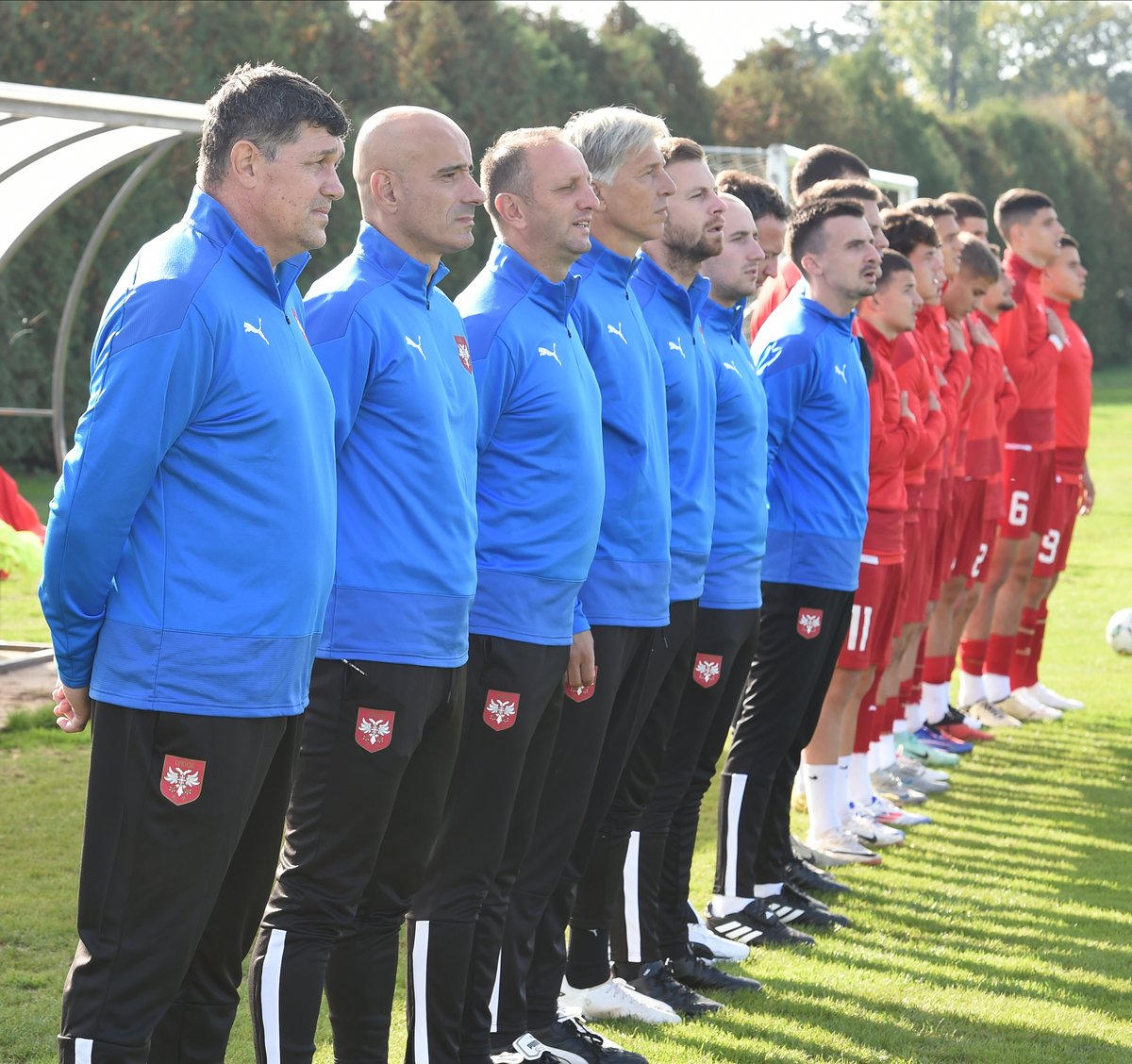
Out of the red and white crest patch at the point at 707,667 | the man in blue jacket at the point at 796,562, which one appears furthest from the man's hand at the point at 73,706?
the man in blue jacket at the point at 796,562

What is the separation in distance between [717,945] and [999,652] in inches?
188

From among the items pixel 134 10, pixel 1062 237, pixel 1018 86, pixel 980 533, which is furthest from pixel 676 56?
pixel 1018 86

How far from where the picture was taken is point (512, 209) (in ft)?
12.2

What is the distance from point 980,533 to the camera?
26.3 ft

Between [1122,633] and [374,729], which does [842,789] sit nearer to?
[374,729]

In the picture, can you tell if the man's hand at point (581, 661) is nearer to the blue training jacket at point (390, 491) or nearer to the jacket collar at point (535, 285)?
the blue training jacket at point (390, 491)

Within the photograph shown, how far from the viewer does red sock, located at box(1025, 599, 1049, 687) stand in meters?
9.16

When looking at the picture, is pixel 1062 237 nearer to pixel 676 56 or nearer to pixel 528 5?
pixel 528 5

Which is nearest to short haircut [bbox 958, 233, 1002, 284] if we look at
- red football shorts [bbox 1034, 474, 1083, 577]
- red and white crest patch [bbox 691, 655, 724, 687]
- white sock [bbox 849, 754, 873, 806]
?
red football shorts [bbox 1034, 474, 1083, 577]

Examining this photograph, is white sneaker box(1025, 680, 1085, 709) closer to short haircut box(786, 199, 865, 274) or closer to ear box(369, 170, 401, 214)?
short haircut box(786, 199, 865, 274)

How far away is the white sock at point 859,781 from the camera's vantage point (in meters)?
6.50

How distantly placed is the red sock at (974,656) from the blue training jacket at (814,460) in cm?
408

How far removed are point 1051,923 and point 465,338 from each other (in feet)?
11.3

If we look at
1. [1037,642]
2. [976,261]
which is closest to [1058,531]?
[1037,642]
